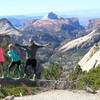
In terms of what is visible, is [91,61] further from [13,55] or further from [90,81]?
[13,55]

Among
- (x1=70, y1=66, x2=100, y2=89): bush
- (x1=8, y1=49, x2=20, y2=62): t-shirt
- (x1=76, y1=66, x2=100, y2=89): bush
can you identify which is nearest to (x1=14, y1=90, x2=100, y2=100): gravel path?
(x1=8, y1=49, x2=20, y2=62): t-shirt

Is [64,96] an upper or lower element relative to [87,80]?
upper

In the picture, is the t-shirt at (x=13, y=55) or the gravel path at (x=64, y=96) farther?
the t-shirt at (x=13, y=55)

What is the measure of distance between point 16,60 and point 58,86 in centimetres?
279

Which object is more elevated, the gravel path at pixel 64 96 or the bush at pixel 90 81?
the gravel path at pixel 64 96

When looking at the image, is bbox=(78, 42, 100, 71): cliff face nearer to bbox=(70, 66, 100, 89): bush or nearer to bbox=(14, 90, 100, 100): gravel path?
bbox=(70, 66, 100, 89): bush

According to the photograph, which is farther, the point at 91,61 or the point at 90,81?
the point at 91,61

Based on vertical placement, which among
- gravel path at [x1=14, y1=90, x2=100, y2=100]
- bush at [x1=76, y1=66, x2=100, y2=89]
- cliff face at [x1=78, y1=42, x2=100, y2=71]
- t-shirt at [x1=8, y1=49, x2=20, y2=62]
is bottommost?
cliff face at [x1=78, y1=42, x2=100, y2=71]

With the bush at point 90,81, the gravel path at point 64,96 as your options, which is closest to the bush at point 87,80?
the bush at point 90,81

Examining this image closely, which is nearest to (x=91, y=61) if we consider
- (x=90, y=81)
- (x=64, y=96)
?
(x=90, y=81)

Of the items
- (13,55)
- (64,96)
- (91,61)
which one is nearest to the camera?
(64,96)

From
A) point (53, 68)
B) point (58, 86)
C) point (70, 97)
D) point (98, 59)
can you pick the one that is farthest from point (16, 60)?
point (98, 59)

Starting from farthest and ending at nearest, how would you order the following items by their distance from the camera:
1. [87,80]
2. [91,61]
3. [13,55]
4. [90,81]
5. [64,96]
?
[91,61]
[90,81]
[87,80]
[13,55]
[64,96]

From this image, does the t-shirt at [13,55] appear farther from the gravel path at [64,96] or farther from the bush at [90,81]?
the bush at [90,81]
